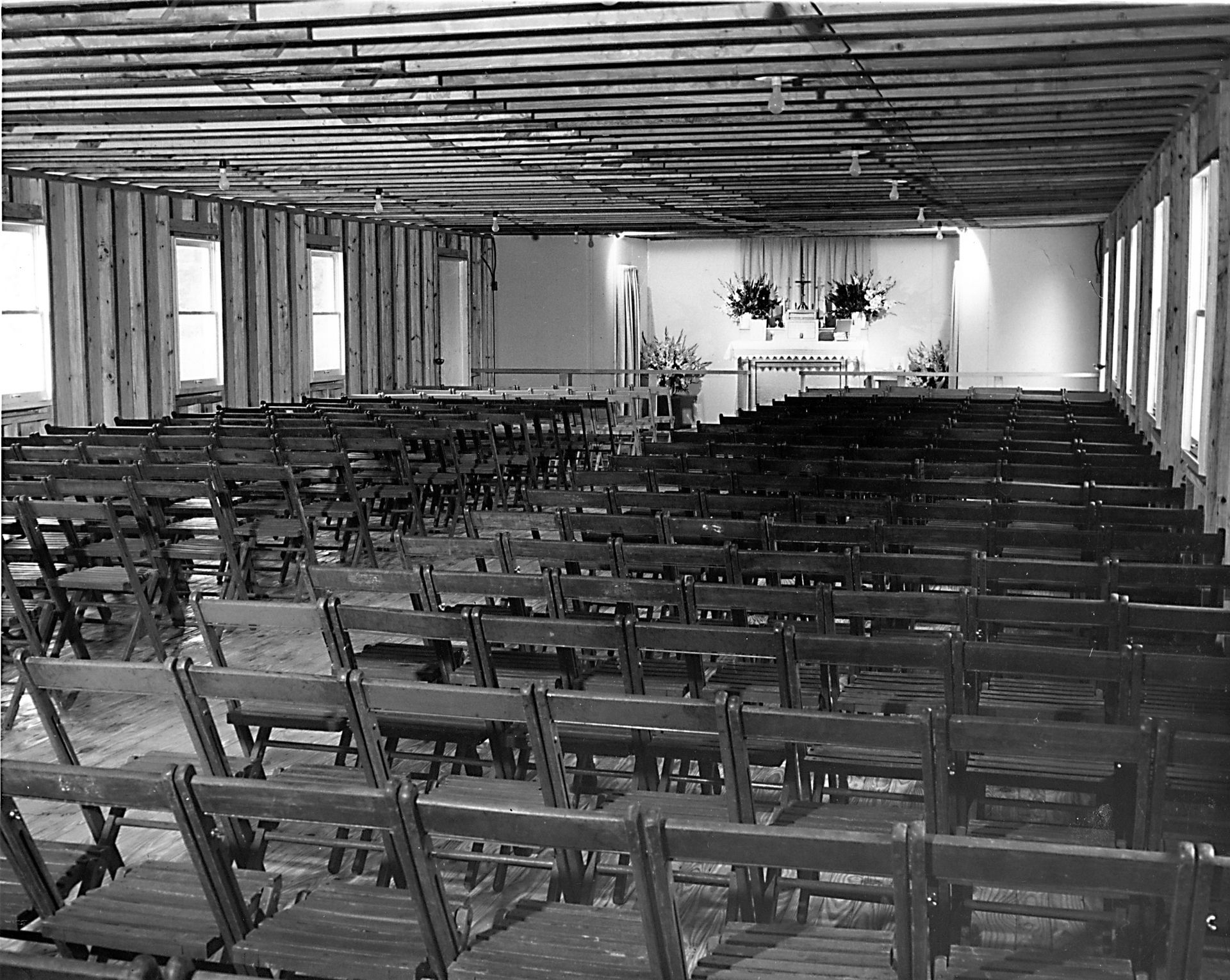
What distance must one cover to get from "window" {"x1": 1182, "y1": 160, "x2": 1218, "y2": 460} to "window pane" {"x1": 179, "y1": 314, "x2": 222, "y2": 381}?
34.6 feet

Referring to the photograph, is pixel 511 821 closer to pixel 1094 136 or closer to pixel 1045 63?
pixel 1045 63

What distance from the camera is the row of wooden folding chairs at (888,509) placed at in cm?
595

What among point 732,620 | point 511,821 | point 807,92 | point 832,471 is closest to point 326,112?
point 807,92

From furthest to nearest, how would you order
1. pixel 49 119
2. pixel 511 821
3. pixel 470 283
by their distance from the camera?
pixel 470 283 < pixel 49 119 < pixel 511 821

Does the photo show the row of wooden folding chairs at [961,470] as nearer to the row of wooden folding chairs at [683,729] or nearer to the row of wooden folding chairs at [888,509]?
the row of wooden folding chairs at [888,509]

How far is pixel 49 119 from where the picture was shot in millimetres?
9359

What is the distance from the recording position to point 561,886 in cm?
320

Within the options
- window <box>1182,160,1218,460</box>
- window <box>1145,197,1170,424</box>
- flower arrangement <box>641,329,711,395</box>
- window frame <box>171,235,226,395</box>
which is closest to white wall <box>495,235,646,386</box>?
flower arrangement <box>641,329,711,395</box>

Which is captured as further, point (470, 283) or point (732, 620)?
point (470, 283)

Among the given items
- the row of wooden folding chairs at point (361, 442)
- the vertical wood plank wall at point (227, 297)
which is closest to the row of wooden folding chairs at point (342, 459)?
the row of wooden folding chairs at point (361, 442)

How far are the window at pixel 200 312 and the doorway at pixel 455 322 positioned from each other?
629 cm

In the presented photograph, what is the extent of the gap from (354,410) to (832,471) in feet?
19.8

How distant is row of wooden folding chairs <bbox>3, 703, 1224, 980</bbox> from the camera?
85.5 inches

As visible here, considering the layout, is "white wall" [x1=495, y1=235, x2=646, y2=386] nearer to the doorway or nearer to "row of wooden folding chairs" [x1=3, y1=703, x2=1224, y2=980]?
the doorway
